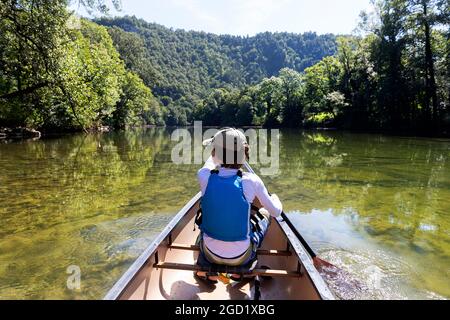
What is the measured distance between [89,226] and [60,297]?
2.66 meters

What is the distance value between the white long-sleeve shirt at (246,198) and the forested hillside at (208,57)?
129m

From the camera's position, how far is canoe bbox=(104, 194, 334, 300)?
2.91 metres

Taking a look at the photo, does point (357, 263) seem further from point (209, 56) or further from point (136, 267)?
point (209, 56)

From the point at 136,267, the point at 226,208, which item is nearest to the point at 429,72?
the point at 226,208

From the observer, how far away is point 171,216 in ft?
23.1

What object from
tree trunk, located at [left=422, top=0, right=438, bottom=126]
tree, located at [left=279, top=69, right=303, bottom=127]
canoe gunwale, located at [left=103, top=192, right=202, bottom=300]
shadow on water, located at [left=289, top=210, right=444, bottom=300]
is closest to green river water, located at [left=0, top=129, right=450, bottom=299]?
shadow on water, located at [left=289, top=210, right=444, bottom=300]

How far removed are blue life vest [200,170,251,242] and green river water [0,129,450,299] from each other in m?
1.71

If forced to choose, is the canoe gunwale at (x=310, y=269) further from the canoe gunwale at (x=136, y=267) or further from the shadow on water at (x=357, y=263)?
the canoe gunwale at (x=136, y=267)

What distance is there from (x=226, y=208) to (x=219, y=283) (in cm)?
100

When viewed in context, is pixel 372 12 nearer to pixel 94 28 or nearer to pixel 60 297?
pixel 94 28

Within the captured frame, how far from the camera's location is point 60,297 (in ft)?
13.0

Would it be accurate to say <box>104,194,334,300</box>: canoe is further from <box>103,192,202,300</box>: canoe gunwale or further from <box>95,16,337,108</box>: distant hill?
<box>95,16,337,108</box>: distant hill

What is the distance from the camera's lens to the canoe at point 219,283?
2908 mm

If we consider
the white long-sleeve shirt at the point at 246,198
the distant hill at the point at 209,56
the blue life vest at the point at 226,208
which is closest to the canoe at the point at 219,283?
the white long-sleeve shirt at the point at 246,198
